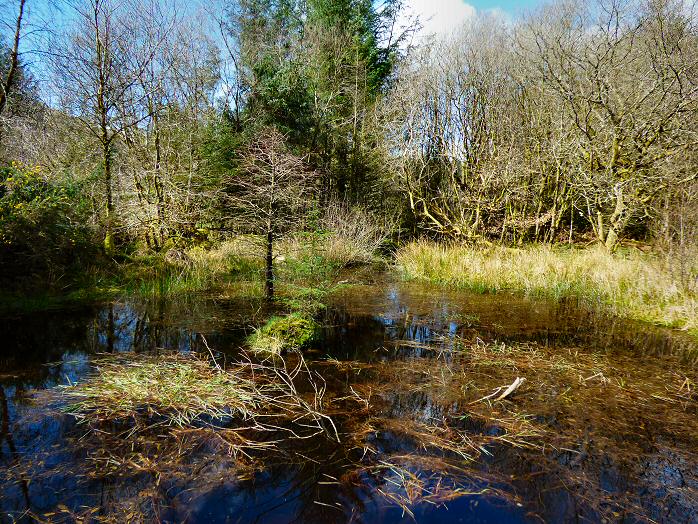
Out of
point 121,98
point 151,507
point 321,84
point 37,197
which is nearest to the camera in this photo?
point 151,507

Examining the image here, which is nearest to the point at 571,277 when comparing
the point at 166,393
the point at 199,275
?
the point at 199,275

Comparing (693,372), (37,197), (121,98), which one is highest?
(121,98)

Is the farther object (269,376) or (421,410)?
(269,376)

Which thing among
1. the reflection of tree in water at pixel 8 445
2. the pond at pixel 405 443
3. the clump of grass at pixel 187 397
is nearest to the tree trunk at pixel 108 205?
the pond at pixel 405 443

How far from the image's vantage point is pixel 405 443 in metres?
3.10

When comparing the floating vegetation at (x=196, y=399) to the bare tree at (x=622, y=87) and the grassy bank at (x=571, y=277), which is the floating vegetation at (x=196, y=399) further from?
the bare tree at (x=622, y=87)

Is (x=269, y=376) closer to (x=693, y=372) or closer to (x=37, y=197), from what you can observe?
(x=693, y=372)

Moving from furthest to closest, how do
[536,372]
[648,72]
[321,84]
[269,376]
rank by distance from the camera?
[321,84], [648,72], [536,372], [269,376]

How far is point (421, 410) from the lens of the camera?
3.61 m

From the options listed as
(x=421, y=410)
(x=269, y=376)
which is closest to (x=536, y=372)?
(x=421, y=410)

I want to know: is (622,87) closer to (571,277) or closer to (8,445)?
(571,277)

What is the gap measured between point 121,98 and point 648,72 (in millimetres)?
11636

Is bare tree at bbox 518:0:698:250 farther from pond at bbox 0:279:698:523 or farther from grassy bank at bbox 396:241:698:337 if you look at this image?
pond at bbox 0:279:698:523

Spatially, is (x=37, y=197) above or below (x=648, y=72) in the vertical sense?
below
